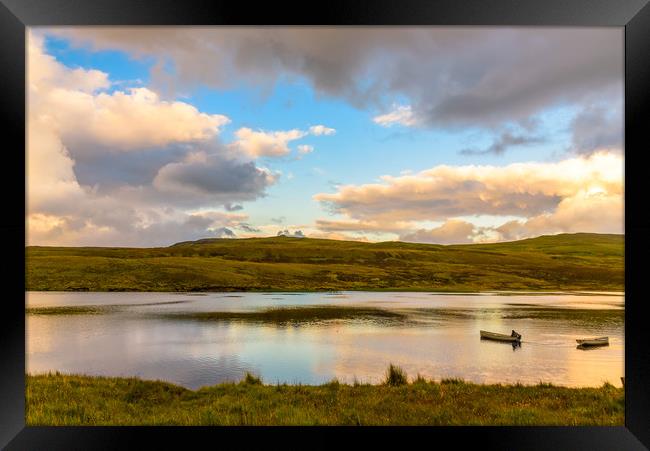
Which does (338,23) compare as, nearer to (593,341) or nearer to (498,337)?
(498,337)

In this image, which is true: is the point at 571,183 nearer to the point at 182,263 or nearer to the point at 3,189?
the point at 182,263

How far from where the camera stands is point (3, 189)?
4738 mm

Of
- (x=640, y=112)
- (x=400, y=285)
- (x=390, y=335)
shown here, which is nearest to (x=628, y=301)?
(x=640, y=112)

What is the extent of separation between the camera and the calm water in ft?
46.4

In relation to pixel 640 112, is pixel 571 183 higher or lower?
higher

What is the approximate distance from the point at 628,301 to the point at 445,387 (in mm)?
4169

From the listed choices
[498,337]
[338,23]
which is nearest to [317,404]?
[338,23]

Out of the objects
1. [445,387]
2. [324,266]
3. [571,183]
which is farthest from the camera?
[571,183]

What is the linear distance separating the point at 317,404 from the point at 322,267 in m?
65.5

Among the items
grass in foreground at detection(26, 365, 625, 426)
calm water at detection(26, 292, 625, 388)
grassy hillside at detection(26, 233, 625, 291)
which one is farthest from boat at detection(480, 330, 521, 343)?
grassy hillside at detection(26, 233, 625, 291)

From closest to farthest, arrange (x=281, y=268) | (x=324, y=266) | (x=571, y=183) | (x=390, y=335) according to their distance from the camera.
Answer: (x=390, y=335)
(x=281, y=268)
(x=324, y=266)
(x=571, y=183)

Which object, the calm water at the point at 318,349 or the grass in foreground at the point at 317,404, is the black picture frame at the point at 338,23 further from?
the calm water at the point at 318,349

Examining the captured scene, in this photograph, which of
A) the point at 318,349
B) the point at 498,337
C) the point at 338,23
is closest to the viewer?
the point at 338,23

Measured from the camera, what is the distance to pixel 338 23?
16.7ft
